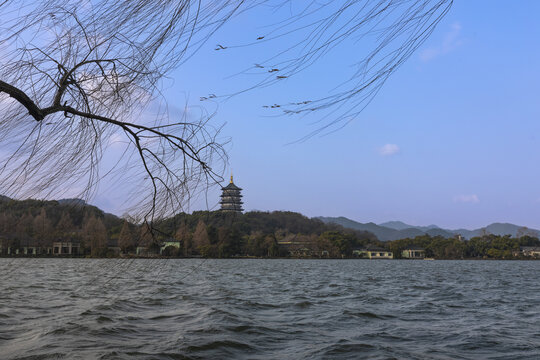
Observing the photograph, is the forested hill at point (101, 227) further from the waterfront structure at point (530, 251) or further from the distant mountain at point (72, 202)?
the waterfront structure at point (530, 251)

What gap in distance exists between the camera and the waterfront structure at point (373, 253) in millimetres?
104500

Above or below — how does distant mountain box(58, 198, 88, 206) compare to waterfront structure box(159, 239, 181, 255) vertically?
above

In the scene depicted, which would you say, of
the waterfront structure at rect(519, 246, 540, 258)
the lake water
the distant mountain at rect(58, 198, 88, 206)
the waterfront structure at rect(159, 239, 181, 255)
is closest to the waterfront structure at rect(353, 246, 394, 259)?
the waterfront structure at rect(519, 246, 540, 258)

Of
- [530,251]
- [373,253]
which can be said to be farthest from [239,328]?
[530,251]

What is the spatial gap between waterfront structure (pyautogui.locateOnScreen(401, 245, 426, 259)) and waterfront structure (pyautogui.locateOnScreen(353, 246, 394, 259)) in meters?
4.27

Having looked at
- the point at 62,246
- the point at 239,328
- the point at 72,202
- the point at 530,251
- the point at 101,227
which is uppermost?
the point at 72,202

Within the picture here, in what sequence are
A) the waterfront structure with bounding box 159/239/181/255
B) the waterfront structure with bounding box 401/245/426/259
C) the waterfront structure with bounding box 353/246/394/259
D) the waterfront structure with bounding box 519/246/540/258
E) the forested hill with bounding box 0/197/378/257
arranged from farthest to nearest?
the waterfront structure with bounding box 401/245/426/259
the waterfront structure with bounding box 353/246/394/259
the waterfront structure with bounding box 519/246/540/258
the waterfront structure with bounding box 159/239/181/255
the forested hill with bounding box 0/197/378/257

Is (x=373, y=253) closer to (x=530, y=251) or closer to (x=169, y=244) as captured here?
(x=530, y=251)

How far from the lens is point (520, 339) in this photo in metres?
8.41

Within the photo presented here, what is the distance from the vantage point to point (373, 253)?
10562cm

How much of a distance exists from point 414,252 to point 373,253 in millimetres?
11380

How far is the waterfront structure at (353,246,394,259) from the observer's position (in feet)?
343

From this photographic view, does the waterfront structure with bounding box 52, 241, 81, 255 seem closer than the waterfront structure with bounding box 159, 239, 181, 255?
No

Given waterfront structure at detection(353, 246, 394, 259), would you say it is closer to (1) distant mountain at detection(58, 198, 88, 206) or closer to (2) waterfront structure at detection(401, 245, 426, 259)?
(2) waterfront structure at detection(401, 245, 426, 259)
